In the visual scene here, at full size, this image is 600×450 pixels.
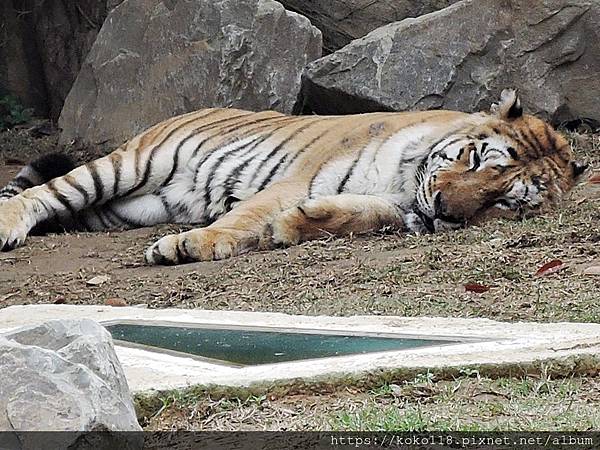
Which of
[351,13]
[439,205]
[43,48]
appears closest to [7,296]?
[439,205]

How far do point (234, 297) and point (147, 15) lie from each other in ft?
15.3

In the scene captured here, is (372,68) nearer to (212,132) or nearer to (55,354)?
(212,132)

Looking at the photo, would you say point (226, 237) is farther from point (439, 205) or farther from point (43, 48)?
point (43, 48)

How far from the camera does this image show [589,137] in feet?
25.6

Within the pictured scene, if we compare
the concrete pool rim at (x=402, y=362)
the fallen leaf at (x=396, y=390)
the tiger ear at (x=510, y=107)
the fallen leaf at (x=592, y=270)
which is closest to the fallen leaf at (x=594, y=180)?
the tiger ear at (x=510, y=107)

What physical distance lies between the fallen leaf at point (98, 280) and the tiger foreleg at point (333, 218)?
0.82 meters

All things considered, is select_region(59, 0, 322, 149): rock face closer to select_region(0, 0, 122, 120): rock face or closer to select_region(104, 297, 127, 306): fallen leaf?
select_region(0, 0, 122, 120): rock face

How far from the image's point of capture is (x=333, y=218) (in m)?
5.75

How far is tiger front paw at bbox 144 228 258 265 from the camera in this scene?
5.48 meters

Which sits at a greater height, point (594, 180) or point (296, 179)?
point (296, 179)

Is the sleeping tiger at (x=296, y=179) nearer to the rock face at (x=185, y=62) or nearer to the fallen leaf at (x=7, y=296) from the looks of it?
the fallen leaf at (x=7, y=296)

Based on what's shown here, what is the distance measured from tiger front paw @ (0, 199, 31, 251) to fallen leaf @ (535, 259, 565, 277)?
111 inches

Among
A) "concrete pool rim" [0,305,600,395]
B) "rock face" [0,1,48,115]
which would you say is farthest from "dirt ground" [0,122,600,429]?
"rock face" [0,1,48,115]

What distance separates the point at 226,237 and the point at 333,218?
557mm
